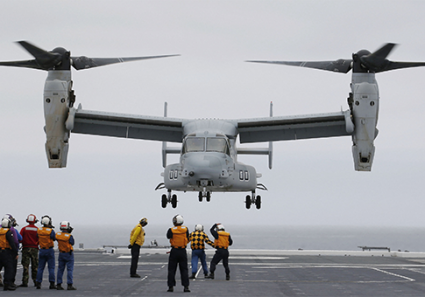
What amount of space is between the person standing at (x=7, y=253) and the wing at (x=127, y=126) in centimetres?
1236

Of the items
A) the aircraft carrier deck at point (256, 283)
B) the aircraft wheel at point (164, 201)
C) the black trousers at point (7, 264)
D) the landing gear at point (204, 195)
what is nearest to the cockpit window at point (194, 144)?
the landing gear at point (204, 195)

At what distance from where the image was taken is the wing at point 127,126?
2575 cm

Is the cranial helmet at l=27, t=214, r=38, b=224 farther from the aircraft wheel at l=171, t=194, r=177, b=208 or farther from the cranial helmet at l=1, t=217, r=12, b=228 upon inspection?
the aircraft wheel at l=171, t=194, r=177, b=208

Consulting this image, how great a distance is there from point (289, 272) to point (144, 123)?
433 inches

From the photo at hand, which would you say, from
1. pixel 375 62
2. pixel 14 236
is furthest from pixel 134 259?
pixel 375 62

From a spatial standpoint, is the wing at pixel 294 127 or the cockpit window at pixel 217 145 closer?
the cockpit window at pixel 217 145

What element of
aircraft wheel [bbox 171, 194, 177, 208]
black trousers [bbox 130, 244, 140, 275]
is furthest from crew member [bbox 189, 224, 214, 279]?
aircraft wheel [bbox 171, 194, 177, 208]

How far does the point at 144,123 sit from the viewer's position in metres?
26.6

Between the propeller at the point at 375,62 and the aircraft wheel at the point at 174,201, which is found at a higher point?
the propeller at the point at 375,62

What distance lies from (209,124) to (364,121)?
7059mm

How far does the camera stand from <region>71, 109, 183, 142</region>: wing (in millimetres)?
25750

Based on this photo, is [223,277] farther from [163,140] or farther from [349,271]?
[163,140]

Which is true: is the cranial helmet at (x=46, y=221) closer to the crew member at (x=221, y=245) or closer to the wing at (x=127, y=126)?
the crew member at (x=221, y=245)

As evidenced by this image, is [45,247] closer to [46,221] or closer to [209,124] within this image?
[46,221]
